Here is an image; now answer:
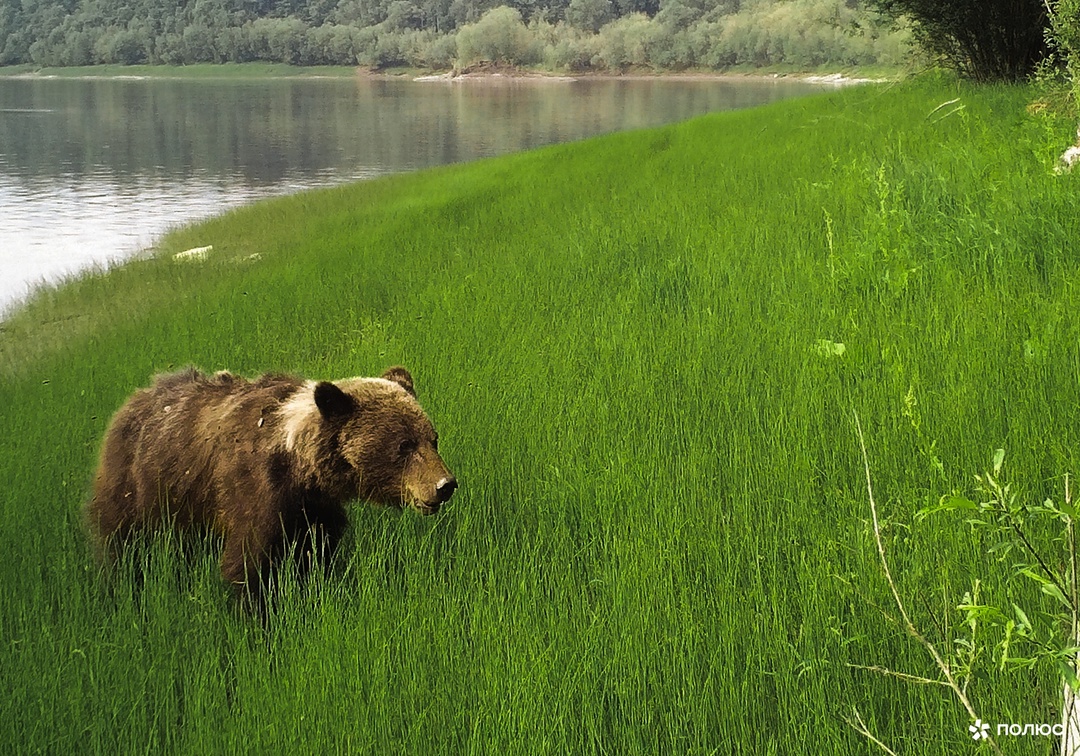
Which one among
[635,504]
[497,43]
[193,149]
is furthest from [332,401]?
[497,43]

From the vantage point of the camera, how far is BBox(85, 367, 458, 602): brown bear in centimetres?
329

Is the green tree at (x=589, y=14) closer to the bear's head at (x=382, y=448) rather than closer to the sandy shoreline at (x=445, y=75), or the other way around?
the sandy shoreline at (x=445, y=75)

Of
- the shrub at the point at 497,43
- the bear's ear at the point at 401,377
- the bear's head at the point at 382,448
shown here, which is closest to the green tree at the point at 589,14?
the shrub at the point at 497,43

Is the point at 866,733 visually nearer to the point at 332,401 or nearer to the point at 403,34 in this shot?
the point at 332,401

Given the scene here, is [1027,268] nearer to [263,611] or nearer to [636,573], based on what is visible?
[636,573]

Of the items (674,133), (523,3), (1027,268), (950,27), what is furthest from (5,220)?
(523,3)

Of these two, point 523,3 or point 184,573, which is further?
point 523,3

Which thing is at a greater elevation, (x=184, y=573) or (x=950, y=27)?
(x=950, y=27)

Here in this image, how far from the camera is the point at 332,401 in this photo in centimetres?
330

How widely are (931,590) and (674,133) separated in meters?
18.5

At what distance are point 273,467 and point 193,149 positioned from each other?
3897 cm

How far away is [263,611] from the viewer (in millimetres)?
3301

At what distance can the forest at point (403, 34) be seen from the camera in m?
122

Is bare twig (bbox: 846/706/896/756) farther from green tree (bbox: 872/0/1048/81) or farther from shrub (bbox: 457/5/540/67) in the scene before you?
shrub (bbox: 457/5/540/67)
